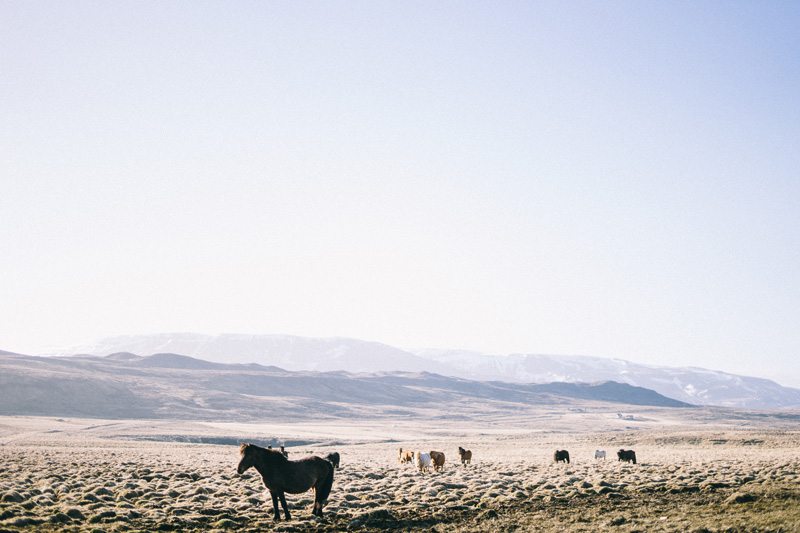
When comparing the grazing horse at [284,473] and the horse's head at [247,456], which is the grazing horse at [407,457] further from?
the horse's head at [247,456]

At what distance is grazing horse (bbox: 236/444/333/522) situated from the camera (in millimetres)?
14656

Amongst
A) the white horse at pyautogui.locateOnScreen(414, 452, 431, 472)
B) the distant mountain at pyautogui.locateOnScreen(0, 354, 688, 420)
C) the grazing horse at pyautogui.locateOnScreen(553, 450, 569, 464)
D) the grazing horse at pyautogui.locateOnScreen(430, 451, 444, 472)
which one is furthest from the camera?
the distant mountain at pyautogui.locateOnScreen(0, 354, 688, 420)

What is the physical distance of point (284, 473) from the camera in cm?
1494

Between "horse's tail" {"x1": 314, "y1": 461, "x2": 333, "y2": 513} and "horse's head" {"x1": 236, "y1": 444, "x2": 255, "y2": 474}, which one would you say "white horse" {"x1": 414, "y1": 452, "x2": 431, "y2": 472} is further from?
"horse's head" {"x1": 236, "y1": 444, "x2": 255, "y2": 474}

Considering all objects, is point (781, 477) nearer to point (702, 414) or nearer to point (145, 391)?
point (145, 391)

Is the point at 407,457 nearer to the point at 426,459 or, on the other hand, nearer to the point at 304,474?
the point at 426,459

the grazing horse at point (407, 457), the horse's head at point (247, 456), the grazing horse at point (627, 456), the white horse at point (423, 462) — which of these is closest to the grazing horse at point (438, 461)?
the white horse at point (423, 462)

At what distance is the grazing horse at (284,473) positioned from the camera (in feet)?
48.1

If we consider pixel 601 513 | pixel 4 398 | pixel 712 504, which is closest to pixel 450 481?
pixel 601 513

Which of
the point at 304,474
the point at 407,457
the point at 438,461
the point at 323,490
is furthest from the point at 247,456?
the point at 407,457

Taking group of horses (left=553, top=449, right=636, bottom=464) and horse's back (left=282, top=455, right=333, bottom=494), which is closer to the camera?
horse's back (left=282, top=455, right=333, bottom=494)

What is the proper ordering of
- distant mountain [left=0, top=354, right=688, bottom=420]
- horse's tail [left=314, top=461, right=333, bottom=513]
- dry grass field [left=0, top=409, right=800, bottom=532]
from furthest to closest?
distant mountain [left=0, top=354, right=688, bottom=420] < horse's tail [left=314, top=461, right=333, bottom=513] < dry grass field [left=0, top=409, right=800, bottom=532]

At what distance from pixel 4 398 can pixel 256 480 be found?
126 metres

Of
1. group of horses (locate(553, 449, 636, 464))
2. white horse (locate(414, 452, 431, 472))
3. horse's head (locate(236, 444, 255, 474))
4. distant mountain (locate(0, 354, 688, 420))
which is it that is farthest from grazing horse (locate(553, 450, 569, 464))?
distant mountain (locate(0, 354, 688, 420))
